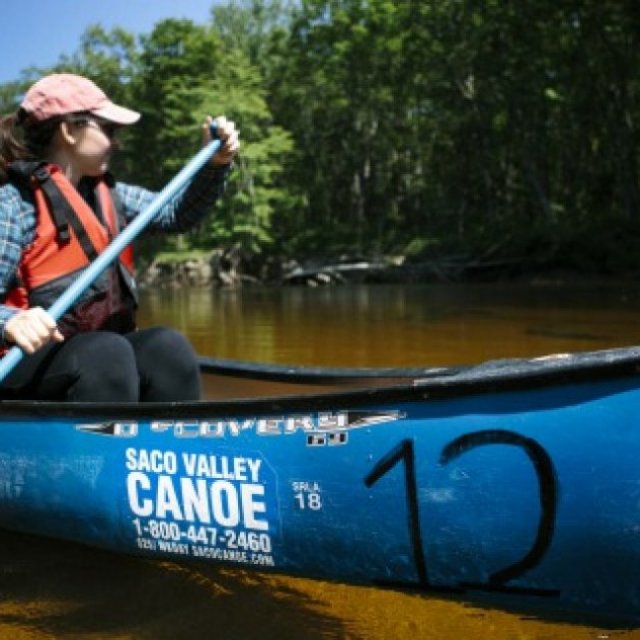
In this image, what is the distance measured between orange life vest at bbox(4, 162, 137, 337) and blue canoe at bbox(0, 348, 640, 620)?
17.0 inches

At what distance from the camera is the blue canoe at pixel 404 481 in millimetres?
1605

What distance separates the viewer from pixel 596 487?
1.60 meters

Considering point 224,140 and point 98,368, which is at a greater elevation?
point 224,140

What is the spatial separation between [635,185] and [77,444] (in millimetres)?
25867

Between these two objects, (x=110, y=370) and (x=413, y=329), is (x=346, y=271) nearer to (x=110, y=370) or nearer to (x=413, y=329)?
(x=413, y=329)

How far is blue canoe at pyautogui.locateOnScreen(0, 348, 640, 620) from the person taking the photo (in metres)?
1.61

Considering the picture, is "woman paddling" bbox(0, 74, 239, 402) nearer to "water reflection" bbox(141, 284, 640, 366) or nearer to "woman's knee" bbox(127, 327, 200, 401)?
"woman's knee" bbox(127, 327, 200, 401)

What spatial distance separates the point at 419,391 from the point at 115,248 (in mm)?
1326

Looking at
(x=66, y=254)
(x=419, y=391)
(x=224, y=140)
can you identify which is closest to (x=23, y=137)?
(x=66, y=254)

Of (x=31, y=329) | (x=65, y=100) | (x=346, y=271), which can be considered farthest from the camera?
Result: (x=346, y=271)

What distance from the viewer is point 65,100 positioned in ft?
8.36

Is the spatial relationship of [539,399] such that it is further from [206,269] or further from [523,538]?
[206,269]

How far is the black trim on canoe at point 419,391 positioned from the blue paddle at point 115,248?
175 millimetres

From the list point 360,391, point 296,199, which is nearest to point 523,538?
point 360,391
